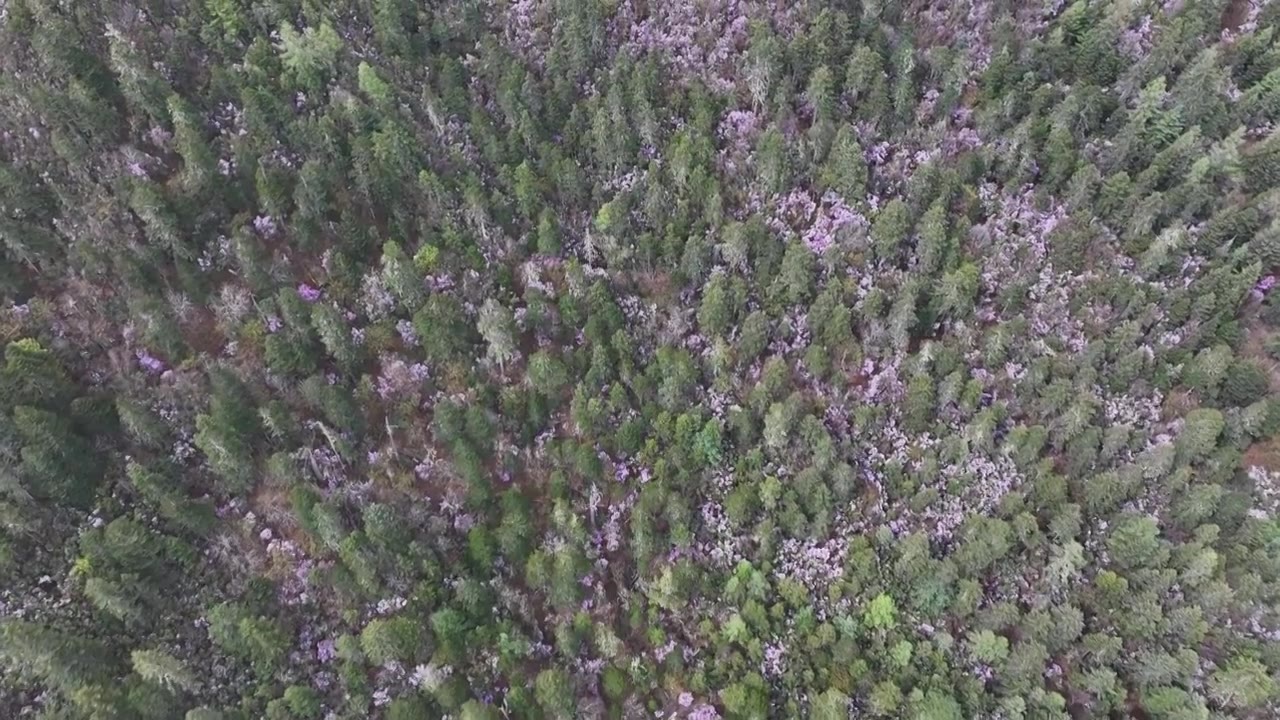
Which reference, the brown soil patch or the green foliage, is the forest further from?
the brown soil patch

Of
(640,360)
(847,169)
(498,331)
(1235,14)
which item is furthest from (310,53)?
(1235,14)

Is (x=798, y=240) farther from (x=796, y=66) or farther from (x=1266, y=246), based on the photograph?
(x=1266, y=246)

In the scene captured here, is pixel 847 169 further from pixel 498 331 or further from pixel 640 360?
pixel 498 331

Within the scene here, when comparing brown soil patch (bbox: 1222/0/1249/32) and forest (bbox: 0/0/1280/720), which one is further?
brown soil patch (bbox: 1222/0/1249/32)

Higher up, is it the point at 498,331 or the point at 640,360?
the point at 498,331

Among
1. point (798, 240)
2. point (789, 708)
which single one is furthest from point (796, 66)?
point (789, 708)

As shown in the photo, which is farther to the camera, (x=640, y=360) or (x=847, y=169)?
(x=847, y=169)

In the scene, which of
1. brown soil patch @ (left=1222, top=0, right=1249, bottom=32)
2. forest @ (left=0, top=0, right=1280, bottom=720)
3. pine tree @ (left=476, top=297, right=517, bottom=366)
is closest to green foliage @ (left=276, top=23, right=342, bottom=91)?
forest @ (left=0, top=0, right=1280, bottom=720)

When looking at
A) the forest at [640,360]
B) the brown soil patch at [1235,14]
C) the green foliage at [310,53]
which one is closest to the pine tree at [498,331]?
the forest at [640,360]
